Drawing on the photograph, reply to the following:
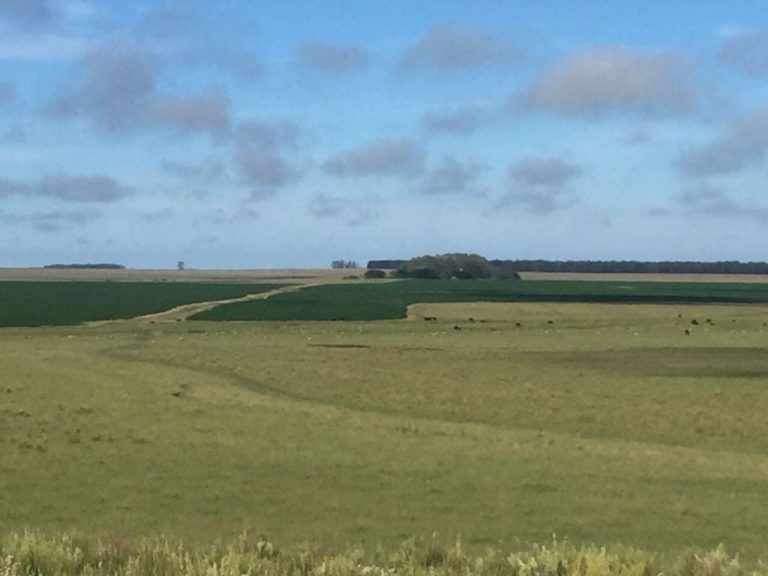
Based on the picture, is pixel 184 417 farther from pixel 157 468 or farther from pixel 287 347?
pixel 287 347

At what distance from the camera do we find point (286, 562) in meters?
8.89

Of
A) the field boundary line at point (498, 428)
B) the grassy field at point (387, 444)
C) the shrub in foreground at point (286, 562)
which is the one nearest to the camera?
the shrub in foreground at point (286, 562)

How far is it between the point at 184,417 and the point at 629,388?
15047mm

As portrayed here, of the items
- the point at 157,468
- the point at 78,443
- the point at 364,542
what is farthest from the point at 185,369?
the point at 364,542

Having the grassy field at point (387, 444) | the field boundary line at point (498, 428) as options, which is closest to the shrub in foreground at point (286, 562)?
the grassy field at point (387, 444)

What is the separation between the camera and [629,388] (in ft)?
116

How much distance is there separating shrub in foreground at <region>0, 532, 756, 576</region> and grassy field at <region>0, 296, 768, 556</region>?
110 inches

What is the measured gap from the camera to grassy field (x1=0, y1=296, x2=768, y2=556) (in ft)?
50.0

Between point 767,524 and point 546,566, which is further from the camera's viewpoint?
point 767,524

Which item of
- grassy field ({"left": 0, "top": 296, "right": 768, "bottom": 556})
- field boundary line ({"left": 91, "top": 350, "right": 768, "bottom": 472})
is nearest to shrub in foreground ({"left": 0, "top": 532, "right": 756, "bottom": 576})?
grassy field ({"left": 0, "top": 296, "right": 768, "bottom": 556})

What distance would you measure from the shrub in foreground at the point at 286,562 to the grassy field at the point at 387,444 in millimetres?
2801

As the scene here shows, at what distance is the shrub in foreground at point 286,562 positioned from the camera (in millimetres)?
8305

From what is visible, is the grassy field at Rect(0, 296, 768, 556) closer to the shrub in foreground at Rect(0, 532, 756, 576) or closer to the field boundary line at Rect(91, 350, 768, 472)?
the field boundary line at Rect(91, 350, 768, 472)

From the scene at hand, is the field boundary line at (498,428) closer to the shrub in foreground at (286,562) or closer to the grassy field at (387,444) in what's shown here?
the grassy field at (387,444)
